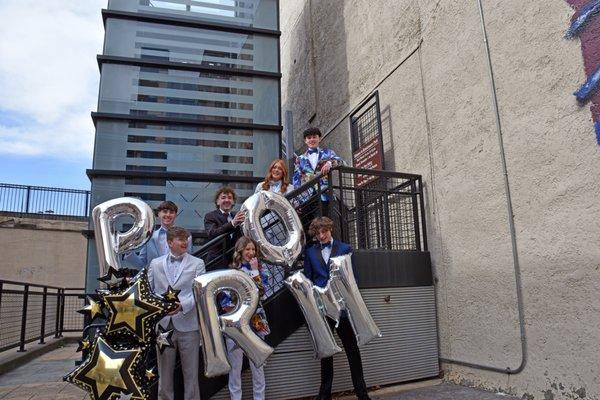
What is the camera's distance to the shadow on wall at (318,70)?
8.60 metres

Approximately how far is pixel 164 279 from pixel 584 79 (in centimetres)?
365

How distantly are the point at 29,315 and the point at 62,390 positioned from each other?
3.93m

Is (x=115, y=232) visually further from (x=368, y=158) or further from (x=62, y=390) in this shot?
(x=368, y=158)

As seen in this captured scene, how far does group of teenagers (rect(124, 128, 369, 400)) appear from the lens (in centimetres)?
374

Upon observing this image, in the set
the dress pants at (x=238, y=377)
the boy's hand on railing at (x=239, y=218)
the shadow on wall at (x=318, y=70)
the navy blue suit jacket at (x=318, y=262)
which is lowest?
the dress pants at (x=238, y=377)

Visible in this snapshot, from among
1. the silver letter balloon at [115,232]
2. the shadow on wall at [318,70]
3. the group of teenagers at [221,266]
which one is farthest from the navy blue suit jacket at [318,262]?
the shadow on wall at [318,70]

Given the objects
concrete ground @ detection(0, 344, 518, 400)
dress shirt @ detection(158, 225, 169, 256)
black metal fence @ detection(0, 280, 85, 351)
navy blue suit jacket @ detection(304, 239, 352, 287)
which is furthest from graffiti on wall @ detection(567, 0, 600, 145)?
black metal fence @ detection(0, 280, 85, 351)

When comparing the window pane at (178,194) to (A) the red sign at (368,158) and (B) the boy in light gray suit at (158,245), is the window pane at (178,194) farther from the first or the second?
(B) the boy in light gray suit at (158,245)

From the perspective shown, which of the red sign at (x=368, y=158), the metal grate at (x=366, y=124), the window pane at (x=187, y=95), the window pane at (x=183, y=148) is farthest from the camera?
the window pane at (x=187, y=95)

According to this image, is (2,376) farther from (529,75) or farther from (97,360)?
(529,75)

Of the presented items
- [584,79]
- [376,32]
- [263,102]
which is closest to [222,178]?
[263,102]

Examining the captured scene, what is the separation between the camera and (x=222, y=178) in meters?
7.83

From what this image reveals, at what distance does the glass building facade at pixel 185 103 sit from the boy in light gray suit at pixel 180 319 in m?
3.80

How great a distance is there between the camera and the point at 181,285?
3707 millimetres
